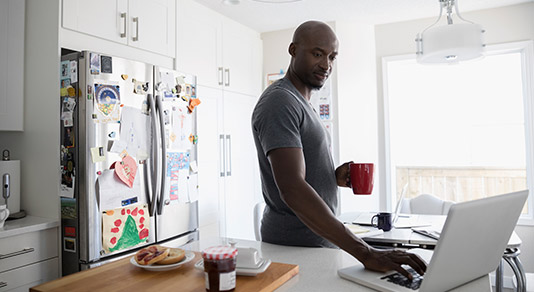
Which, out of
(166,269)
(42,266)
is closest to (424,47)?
(166,269)

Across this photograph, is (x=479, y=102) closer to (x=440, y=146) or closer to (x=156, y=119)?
(x=440, y=146)

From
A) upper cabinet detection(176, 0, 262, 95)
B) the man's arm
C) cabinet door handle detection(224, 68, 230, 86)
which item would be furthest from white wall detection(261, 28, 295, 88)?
the man's arm

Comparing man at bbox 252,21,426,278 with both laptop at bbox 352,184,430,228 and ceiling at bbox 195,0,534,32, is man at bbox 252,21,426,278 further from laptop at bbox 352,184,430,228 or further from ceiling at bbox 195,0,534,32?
ceiling at bbox 195,0,534,32

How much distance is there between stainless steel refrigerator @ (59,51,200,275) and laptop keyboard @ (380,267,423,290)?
1554 mm

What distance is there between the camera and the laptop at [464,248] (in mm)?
794

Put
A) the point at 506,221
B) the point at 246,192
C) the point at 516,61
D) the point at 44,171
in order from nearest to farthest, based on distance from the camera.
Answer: the point at 506,221, the point at 44,171, the point at 516,61, the point at 246,192

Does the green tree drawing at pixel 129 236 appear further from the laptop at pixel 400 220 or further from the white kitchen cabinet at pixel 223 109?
the laptop at pixel 400 220

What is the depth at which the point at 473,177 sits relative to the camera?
12.7 feet

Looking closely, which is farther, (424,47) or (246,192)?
(246,192)

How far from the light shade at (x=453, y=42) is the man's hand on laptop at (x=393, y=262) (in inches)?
51.4

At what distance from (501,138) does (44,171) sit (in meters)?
3.67

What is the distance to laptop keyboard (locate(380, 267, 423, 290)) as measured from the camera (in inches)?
35.5

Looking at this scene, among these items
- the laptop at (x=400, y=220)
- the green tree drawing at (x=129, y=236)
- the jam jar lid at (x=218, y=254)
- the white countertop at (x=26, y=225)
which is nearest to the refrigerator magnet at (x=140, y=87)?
the green tree drawing at (x=129, y=236)

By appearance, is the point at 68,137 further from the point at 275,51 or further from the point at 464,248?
the point at 275,51
